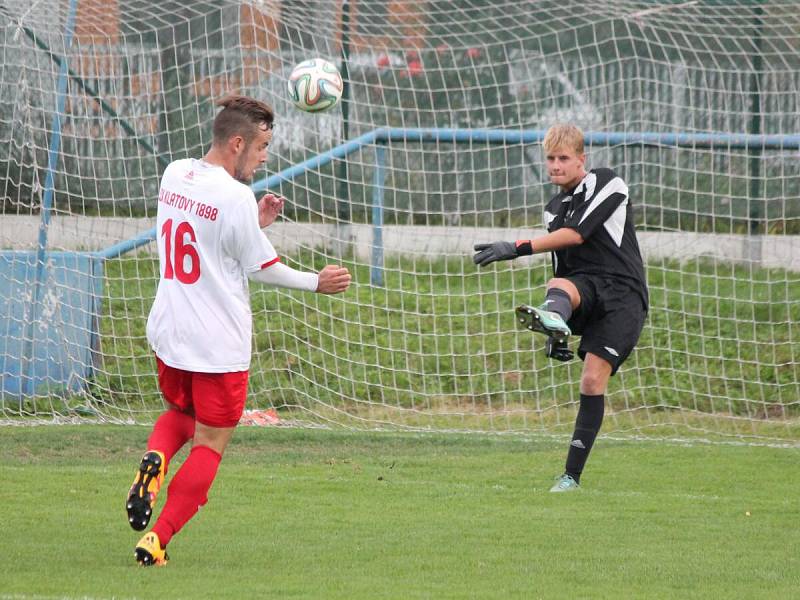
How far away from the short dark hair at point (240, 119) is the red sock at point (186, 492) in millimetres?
1208

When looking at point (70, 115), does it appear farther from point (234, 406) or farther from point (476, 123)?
point (234, 406)

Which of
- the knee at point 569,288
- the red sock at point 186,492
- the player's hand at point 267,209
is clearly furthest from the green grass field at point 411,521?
the player's hand at point 267,209

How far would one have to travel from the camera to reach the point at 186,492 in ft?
16.0

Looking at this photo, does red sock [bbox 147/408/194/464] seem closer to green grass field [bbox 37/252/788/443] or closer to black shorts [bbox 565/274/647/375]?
black shorts [bbox 565/274/647/375]

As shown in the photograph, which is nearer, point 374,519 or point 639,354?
point 374,519

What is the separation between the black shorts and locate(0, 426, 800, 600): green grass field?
77cm

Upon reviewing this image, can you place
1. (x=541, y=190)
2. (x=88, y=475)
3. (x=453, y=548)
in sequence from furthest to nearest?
(x=541, y=190)
(x=88, y=475)
(x=453, y=548)

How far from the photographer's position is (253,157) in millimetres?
5082

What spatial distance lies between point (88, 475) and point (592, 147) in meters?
5.96

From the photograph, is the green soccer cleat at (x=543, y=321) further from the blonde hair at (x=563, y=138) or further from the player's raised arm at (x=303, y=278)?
the player's raised arm at (x=303, y=278)

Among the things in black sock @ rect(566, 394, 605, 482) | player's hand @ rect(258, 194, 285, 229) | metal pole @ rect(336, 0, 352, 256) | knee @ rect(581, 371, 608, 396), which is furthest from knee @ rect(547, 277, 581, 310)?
metal pole @ rect(336, 0, 352, 256)

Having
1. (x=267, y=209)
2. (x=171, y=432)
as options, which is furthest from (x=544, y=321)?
(x=171, y=432)

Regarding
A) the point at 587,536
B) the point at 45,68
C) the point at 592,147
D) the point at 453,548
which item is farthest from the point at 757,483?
the point at 45,68

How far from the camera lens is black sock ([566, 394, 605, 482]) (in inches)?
273
